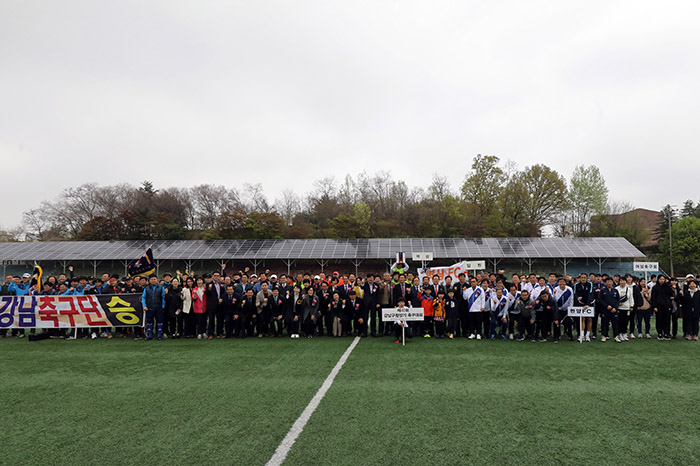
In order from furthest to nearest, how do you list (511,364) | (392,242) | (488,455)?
(392,242), (511,364), (488,455)

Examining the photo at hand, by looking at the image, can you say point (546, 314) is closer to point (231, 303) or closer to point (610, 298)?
point (610, 298)

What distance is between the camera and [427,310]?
9.83 meters

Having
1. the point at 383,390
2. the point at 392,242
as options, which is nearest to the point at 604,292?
the point at 383,390

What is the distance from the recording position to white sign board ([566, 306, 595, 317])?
354 inches

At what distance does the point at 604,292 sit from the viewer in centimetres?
940

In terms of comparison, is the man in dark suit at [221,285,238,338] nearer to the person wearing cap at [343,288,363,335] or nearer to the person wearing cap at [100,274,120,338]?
the person wearing cap at [343,288,363,335]

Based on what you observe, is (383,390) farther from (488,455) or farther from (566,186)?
(566,186)

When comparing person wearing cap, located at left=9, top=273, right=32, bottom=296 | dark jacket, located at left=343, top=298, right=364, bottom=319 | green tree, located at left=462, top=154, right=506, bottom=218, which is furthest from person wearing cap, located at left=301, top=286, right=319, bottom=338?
green tree, located at left=462, top=154, right=506, bottom=218

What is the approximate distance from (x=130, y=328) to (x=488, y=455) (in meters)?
10.7

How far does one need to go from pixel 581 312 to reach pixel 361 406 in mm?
6772

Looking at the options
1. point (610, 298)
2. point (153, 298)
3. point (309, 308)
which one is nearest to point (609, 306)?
point (610, 298)

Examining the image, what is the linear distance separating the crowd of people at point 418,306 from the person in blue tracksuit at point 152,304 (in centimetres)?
2

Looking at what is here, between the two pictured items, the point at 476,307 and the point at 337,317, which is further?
the point at 337,317

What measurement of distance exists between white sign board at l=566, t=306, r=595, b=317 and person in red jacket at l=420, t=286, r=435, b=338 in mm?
3189
